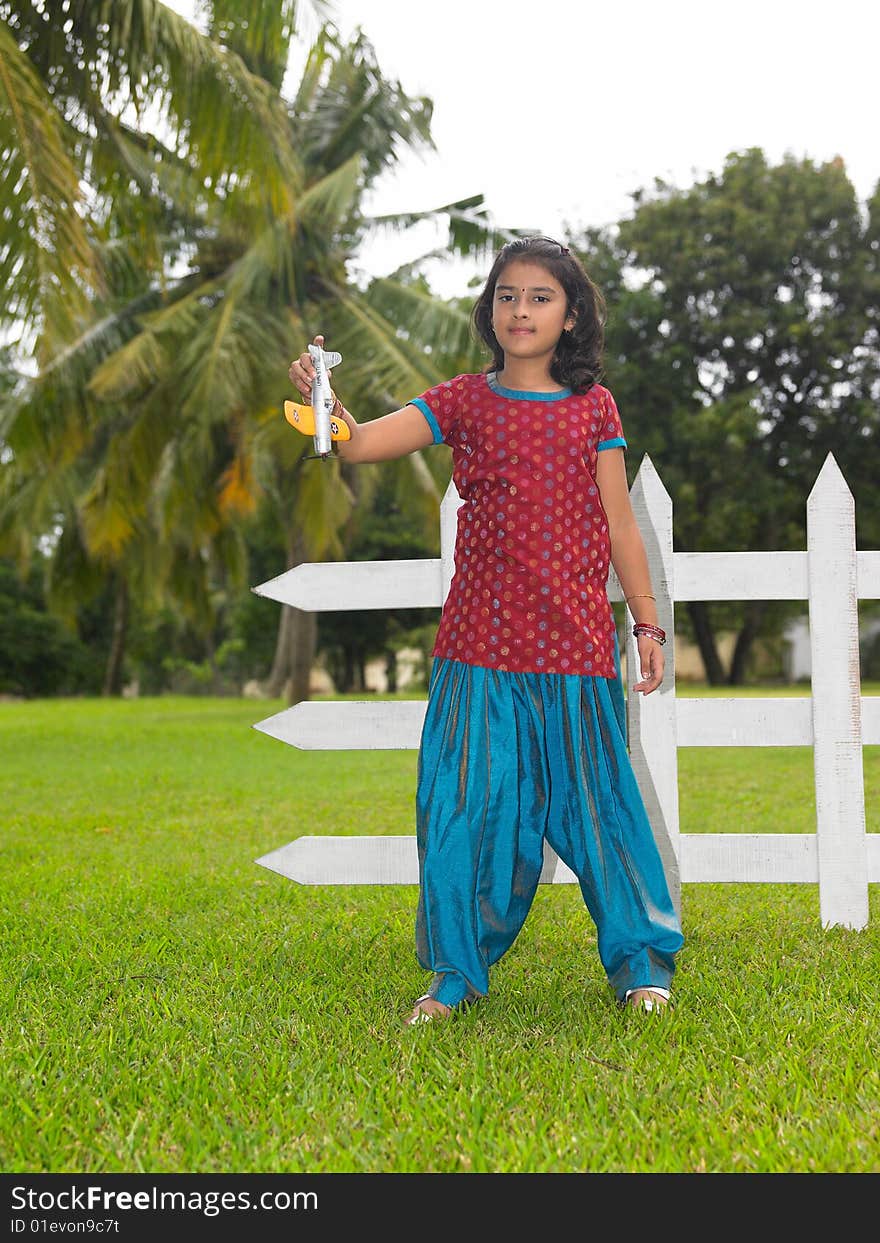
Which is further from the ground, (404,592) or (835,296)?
(835,296)

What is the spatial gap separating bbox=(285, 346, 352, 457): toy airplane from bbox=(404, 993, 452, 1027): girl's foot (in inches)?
53.2

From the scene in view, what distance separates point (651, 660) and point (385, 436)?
0.93 m

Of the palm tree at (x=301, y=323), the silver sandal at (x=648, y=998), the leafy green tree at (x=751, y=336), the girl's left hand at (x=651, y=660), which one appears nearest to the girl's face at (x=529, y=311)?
the girl's left hand at (x=651, y=660)

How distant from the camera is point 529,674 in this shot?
3129 millimetres

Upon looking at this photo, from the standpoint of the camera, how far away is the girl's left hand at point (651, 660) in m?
3.31

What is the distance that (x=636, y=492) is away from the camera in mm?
3789

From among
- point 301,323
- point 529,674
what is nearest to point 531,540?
point 529,674

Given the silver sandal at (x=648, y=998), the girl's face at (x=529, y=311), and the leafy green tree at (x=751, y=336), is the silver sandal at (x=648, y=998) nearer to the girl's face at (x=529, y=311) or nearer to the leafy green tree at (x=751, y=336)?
the girl's face at (x=529, y=311)

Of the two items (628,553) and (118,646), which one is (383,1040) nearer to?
(628,553)

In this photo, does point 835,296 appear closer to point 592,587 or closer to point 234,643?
point 234,643

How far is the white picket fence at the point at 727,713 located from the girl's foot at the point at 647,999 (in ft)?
2.37

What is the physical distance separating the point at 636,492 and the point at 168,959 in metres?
1.99

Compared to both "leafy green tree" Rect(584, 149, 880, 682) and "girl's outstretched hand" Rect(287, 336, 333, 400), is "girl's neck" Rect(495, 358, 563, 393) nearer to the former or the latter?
"girl's outstretched hand" Rect(287, 336, 333, 400)

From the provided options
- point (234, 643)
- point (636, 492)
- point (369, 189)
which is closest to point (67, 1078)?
point (636, 492)
